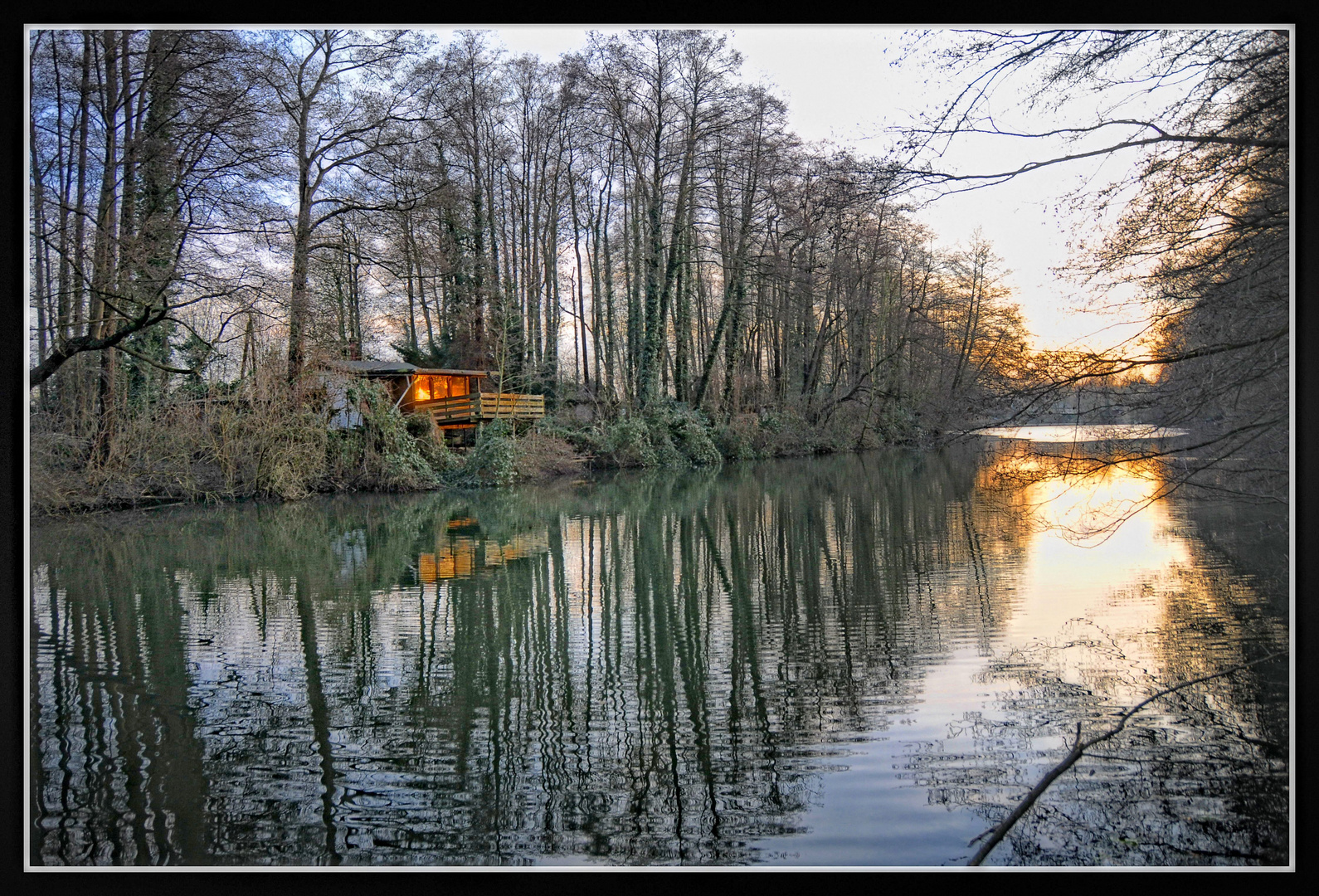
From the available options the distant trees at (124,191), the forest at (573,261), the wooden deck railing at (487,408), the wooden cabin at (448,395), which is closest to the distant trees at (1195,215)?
the forest at (573,261)

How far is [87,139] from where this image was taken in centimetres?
991

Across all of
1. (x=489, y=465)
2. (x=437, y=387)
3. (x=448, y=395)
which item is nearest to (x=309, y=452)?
(x=489, y=465)

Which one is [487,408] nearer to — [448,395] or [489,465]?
[489,465]

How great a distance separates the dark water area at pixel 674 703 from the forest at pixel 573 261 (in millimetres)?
1397

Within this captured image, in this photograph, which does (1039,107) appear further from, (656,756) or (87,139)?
(87,139)

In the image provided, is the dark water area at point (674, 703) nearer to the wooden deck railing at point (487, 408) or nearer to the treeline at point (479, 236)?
the treeline at point (479, 236)

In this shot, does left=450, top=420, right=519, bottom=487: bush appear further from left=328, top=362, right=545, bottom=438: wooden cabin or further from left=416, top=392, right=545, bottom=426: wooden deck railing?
left=416, top=392, right=545, bottom=426: wooden deck railing

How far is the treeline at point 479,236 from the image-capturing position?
8391mm

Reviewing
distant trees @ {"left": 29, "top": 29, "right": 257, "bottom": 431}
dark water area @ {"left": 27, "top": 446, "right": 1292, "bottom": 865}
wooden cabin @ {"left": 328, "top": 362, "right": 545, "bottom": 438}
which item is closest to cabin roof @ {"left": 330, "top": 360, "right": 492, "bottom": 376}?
wooden cabin @ {"left": 328, "top": 362, "right": 545, "bottom": 438}

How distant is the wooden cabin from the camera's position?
2233cm

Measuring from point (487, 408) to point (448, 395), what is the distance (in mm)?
6951

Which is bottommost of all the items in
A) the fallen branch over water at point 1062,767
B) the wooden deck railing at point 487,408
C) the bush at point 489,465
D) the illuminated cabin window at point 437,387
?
the fallen branch over water at point 1062,767
